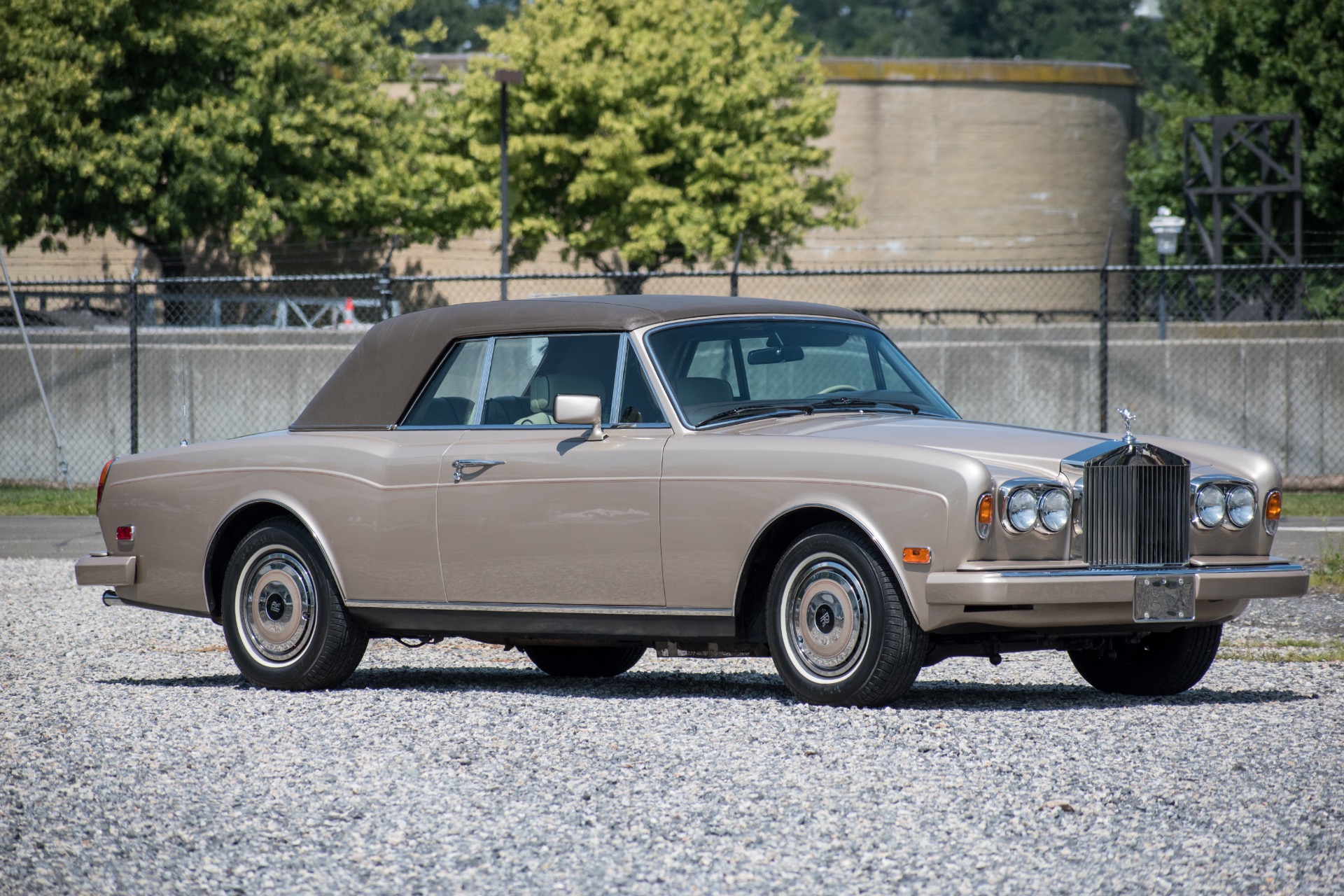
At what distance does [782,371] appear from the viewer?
23.6 feet

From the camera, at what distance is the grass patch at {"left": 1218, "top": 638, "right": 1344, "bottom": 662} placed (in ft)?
27.0

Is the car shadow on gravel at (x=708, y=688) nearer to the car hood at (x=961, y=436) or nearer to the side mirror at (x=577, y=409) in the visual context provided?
the car hood at (x=961, y=436)

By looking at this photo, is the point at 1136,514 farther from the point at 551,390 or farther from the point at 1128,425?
the point at 551,390

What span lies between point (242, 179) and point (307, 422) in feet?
87.5

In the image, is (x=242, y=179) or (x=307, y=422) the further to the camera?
(x=242, y=179)

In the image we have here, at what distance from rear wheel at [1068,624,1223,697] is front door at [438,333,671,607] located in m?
1.86

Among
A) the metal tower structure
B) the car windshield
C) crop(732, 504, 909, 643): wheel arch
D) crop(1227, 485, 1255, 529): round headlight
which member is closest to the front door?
the car windshield

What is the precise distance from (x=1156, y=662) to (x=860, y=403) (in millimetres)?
1601

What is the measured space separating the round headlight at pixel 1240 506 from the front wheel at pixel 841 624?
135 centimetres

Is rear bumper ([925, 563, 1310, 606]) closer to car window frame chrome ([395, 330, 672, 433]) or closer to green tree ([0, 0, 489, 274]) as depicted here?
car window frame chrome ([395, 330, 672, 433])

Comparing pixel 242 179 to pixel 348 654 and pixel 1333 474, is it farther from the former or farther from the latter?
pixel 348 654

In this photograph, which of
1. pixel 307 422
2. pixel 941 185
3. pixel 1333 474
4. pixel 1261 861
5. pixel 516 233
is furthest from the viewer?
pixel 941 185

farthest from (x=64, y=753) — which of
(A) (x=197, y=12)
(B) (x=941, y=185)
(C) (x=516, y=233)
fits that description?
(B) (x=941, y=185)

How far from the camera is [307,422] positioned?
8.04 metres
